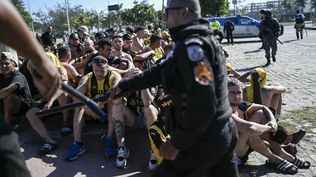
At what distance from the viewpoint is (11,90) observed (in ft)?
19.9

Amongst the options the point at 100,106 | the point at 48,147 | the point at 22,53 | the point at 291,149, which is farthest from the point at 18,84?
the point at 22,53

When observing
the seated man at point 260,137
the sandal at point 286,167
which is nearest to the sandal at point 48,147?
→ the seated man at point 260,137

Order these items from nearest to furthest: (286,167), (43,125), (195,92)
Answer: (195,92), (286,167), (43,125)

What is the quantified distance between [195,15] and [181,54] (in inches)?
14.0

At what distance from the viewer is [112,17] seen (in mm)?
85625

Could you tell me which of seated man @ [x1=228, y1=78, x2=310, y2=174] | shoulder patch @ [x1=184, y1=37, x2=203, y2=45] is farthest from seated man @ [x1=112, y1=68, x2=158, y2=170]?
shoulder patch @ [x1=184, y1=37, x2=203, y2=45]

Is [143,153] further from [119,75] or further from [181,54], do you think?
[181,54]

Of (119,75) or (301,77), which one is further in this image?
(301,77)

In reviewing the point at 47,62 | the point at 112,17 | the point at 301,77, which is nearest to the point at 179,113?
the point at 47,62

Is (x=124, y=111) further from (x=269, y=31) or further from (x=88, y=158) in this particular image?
(x=269, y=31)

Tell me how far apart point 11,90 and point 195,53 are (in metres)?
4.36

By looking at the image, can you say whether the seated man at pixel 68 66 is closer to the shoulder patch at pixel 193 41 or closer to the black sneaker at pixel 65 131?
the black sneaker at pixel 65 131

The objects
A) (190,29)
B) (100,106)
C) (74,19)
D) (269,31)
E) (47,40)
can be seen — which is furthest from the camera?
(74,19)

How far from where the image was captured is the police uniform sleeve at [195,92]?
2.38m
